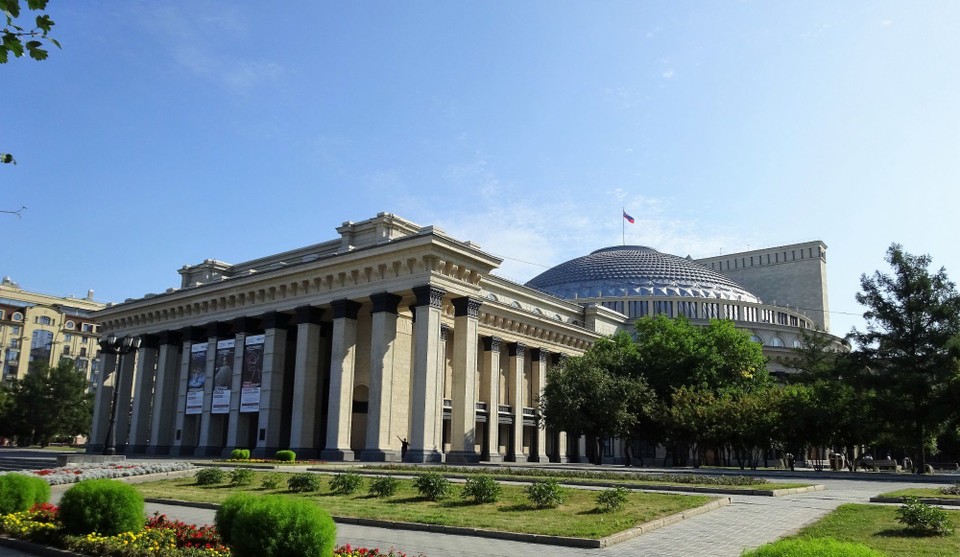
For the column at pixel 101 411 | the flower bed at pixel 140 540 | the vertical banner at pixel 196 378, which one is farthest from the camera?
the column at pixel 101 411

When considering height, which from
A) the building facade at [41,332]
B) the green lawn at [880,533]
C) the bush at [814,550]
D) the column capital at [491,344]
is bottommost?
the green lawn at [880,533]

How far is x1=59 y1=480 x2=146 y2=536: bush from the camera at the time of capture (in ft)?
42.1

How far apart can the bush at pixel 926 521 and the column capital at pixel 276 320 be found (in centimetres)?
4156

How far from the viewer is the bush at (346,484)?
72.8ft

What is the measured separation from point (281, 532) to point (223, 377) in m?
45.2

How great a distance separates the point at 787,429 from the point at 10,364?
346 ft

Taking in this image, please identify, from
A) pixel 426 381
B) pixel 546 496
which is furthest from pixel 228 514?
pixel 426 381

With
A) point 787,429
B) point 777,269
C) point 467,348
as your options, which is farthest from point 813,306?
point 467,348

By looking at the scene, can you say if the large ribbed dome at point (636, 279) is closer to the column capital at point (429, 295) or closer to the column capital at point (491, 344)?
the column capital at point (491, 344)

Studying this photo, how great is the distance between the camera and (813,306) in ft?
370

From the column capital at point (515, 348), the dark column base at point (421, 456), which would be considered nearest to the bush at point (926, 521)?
the dark column base at point (421, 456)

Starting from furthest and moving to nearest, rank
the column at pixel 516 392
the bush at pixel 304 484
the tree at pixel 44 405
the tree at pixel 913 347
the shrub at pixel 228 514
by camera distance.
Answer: the tree at pixel 44 405 < the column at pixel 516 392 < the tree at pixel 913 347 < the bush at pixel 304 484 < the shrub at pixel 228 514

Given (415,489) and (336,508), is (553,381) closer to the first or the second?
(415,489)

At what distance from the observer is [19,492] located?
15102mm
